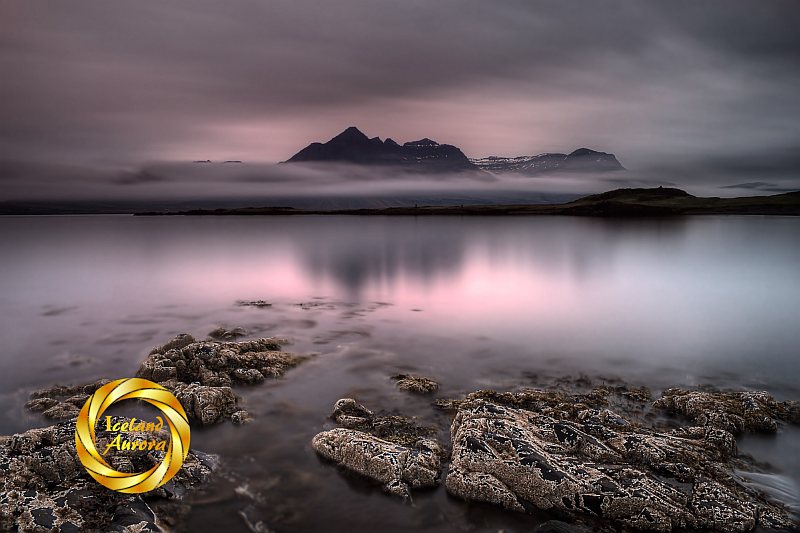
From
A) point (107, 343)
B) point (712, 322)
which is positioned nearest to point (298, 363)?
point (107, 343)

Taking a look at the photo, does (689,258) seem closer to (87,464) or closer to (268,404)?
(268,404)

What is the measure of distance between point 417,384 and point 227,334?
31.9 feet

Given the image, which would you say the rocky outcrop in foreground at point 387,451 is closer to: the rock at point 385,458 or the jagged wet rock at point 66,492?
the rock at point 385,458

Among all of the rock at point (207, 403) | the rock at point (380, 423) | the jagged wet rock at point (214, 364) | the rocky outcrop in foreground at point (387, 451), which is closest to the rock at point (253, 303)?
the jagged wet rock at point (214, 364)

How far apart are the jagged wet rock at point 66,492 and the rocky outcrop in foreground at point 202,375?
2626 mm

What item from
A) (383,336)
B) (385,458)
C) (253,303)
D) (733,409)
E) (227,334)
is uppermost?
(385,458)

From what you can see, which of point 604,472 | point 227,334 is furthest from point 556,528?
point 227,334

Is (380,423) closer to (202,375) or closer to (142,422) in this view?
(142,422)

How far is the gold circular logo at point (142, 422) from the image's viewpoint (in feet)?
23.9

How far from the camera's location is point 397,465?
8.51 meters

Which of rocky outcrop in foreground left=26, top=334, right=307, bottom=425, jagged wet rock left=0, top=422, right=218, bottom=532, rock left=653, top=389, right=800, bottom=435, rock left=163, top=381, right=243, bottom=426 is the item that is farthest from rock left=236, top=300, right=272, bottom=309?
rock left=653, top=389, right=800, bottom=435

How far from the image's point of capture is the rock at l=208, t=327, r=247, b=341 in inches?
742

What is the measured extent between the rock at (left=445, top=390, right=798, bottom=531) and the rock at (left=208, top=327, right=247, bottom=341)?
11.9 m

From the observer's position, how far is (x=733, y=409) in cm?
1097
